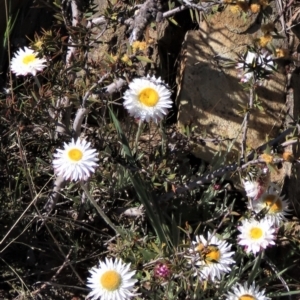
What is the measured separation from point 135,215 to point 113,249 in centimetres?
17

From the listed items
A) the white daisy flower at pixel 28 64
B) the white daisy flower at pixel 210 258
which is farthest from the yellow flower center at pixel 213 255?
the white daisy flower at pixel 28 64

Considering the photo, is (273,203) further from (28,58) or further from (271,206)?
(28,58)

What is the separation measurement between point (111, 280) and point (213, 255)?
32 centimetres

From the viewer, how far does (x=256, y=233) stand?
6.86 ft

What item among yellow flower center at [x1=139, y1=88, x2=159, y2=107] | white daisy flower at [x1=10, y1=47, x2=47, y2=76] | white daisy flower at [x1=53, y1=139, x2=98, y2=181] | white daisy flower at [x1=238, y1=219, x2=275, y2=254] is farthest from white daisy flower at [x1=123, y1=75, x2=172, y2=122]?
white daisy flower at [x1=238, y1=219, x2=275, y2=254]

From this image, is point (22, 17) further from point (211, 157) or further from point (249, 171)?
point (249, 171)

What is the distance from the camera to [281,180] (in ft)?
8.87

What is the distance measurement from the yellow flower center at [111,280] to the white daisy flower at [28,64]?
72 centimetres

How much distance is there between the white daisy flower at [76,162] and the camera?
1.91m

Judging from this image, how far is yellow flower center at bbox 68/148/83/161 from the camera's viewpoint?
1.94 metres

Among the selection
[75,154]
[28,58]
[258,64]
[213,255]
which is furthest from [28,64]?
[213,255]

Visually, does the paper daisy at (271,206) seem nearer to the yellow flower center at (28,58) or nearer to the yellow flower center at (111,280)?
→ the yellow flower center at (111,280)

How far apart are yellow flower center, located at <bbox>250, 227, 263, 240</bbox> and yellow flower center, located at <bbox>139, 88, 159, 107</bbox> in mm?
517

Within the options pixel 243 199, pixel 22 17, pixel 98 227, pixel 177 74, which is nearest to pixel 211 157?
pixel 243 199
